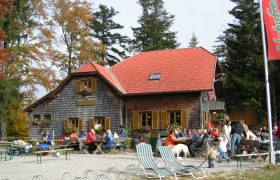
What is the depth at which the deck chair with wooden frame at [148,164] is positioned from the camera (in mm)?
10339

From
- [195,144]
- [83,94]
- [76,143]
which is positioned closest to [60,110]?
[83,94]

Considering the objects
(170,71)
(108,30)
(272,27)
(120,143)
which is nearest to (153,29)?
(108,30)

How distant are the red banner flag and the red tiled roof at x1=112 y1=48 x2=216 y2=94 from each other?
39.5 feet

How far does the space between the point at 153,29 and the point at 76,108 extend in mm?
25576

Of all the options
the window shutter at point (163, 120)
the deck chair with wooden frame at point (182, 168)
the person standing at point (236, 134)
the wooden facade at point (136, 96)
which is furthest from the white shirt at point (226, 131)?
the window shutter at point (163, 120)

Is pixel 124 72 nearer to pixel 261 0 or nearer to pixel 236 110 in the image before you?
pixel 236 110

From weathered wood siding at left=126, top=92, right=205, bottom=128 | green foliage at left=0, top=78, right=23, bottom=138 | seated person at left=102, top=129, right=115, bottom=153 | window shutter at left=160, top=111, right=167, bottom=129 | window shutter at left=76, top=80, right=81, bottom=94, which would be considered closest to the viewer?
seated person at left=102, top=129, right=115, bottom=153

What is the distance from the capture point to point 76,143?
22469mm

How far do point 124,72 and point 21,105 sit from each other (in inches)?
392

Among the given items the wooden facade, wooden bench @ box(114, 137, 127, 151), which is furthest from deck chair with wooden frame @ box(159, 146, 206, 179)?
the wooden facade

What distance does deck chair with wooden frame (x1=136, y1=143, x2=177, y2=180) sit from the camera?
407 inches

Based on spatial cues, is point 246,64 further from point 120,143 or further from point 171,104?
point 120,143

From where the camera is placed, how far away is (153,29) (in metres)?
52.0

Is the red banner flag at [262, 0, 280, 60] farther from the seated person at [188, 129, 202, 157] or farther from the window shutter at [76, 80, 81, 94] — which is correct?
the window shutter at [76, 80, 81, 94]
